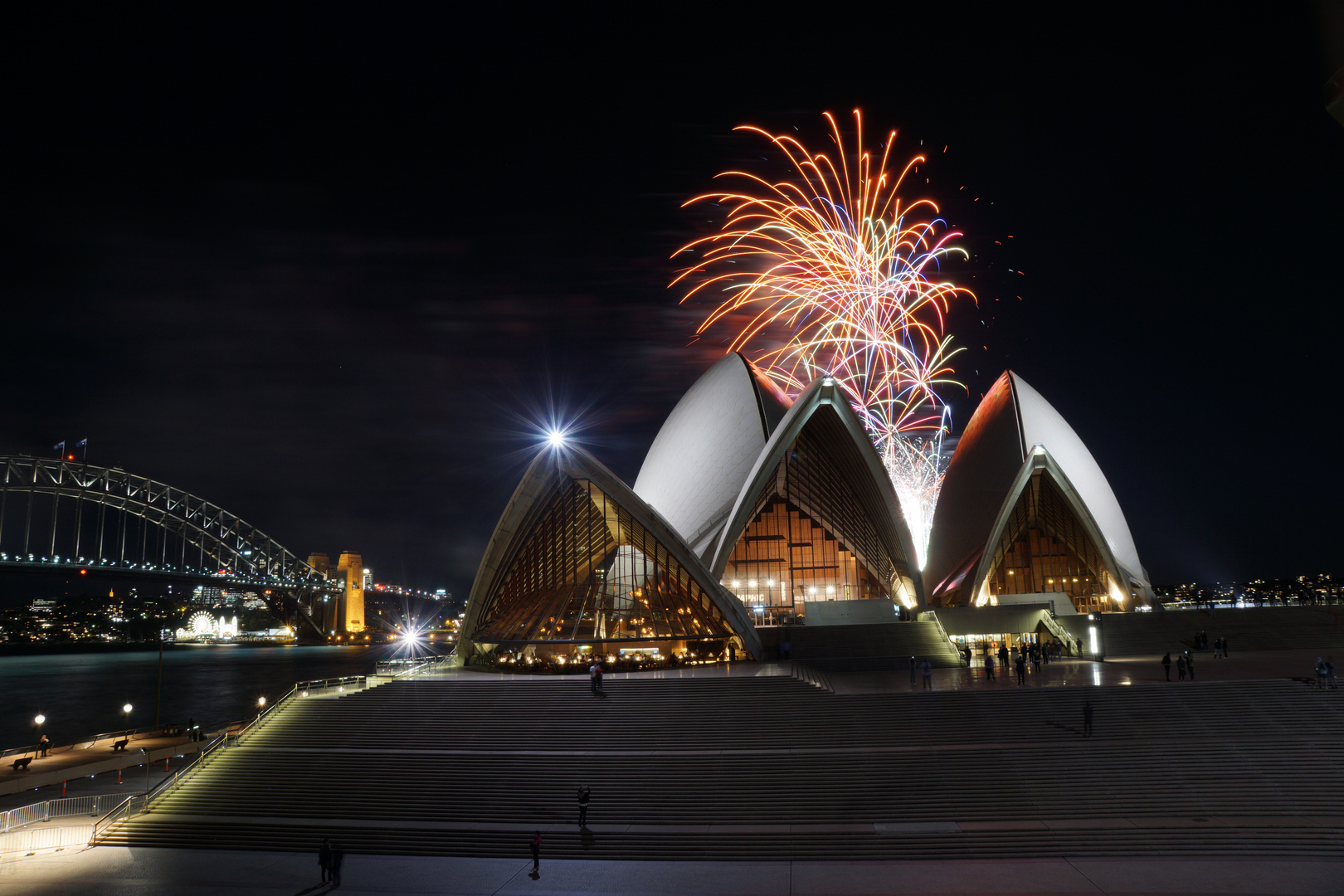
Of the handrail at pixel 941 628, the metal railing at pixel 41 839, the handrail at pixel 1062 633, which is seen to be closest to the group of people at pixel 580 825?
the metal railing at pixel 41 839

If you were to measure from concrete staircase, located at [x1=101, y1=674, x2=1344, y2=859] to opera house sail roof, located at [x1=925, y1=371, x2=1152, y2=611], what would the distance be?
1551 centimetres

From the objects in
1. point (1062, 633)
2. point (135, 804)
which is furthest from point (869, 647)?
point (135, 804)

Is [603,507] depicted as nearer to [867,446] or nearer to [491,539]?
[491,539]

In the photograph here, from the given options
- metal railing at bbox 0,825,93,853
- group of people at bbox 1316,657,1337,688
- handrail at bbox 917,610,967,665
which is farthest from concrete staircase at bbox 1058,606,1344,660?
metal railing at bbox 0,825,93,853

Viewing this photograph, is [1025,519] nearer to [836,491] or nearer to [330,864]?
[836,491]

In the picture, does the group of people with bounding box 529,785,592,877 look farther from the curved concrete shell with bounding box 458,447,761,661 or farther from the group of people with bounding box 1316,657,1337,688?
the group of people with bounding box 1316,657,1337,688

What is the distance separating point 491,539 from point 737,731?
13.0m

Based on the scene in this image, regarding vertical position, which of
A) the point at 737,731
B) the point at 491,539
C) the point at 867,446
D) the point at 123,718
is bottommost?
the point at 123,718

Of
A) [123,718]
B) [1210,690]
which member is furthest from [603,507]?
[123,718]

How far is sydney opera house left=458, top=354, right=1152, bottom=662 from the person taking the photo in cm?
2458

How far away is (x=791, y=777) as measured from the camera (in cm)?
1438

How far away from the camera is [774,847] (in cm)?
1264

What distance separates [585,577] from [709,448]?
10.4 metres

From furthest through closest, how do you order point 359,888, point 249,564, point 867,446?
point 249,564, point 867,446, point 359,888
